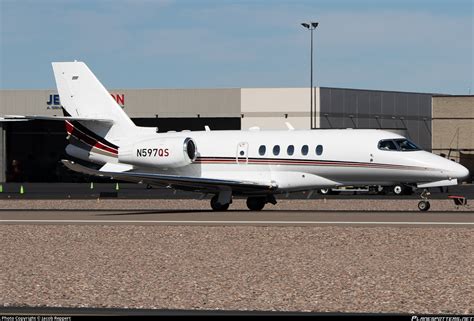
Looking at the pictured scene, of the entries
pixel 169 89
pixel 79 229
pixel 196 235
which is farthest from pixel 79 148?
pixel 169 89

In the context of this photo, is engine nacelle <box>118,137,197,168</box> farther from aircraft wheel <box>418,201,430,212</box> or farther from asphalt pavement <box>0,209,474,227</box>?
aircraft wheel <box>418,201,430,212</box>

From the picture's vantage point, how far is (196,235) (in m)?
25.3

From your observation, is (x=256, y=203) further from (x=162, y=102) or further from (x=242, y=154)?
(x=162, y=102)

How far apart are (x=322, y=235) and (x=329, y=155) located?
10.8 m

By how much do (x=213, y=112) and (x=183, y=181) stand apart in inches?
2098

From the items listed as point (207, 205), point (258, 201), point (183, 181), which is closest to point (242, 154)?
point (258, 201)

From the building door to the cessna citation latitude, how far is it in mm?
36

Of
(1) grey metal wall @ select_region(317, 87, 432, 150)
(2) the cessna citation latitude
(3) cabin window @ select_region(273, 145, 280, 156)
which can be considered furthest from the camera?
(1) grey metal wall @ select_region(317, 87, 432, 150)

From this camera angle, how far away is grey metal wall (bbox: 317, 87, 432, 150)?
8838cm

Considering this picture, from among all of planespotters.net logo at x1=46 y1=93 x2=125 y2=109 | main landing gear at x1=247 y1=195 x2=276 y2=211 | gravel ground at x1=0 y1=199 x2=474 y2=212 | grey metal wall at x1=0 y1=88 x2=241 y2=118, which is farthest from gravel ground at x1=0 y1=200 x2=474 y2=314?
planespotters.net logo at x1=46 y1=93 x2=125 y2=109

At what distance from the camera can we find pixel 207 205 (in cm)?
4238

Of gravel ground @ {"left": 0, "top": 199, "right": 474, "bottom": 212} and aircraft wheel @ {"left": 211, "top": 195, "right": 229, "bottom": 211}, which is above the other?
aircraft wheel @ {"left": 211, "top": 195, "right": 229, "bottom": 211}

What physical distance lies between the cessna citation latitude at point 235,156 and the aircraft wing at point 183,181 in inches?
1.3

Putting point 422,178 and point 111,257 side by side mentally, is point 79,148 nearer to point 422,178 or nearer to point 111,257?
point 422,178
